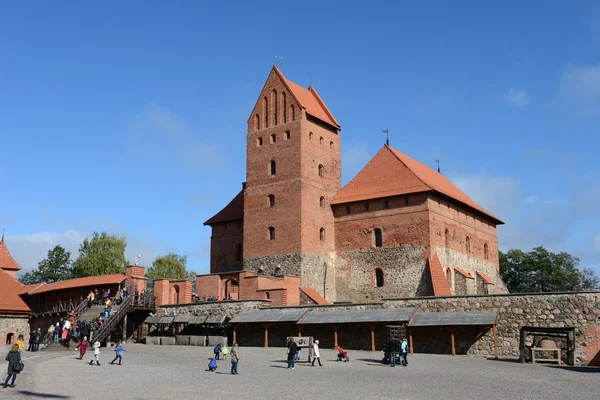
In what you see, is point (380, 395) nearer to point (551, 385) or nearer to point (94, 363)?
point (551, 385)

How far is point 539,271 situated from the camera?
6688 centimetres

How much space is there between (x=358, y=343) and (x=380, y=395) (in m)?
14.5

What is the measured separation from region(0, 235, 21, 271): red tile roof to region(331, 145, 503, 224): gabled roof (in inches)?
1102

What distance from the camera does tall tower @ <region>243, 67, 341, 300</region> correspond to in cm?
4121

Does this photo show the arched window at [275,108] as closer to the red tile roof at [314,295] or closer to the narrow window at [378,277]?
the red tile roof at [314,295]

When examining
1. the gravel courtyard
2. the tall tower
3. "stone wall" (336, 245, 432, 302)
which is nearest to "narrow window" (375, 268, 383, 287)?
"stone wall" (336, 245, 432, 302)

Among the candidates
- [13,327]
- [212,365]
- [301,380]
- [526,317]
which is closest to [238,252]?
[13,327]

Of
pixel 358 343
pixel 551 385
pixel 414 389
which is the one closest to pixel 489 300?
pixel 358 343

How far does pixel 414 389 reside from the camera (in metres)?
16.5

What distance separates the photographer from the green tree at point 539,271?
66.7 meters

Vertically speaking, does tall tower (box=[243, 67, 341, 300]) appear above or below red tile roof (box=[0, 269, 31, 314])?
above

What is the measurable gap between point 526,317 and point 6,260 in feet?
140

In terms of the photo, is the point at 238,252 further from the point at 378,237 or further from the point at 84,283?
the point at 378,237

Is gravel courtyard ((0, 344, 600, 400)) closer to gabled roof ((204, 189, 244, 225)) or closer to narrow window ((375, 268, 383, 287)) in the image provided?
narrow window ((375, 268, 383, 287))
